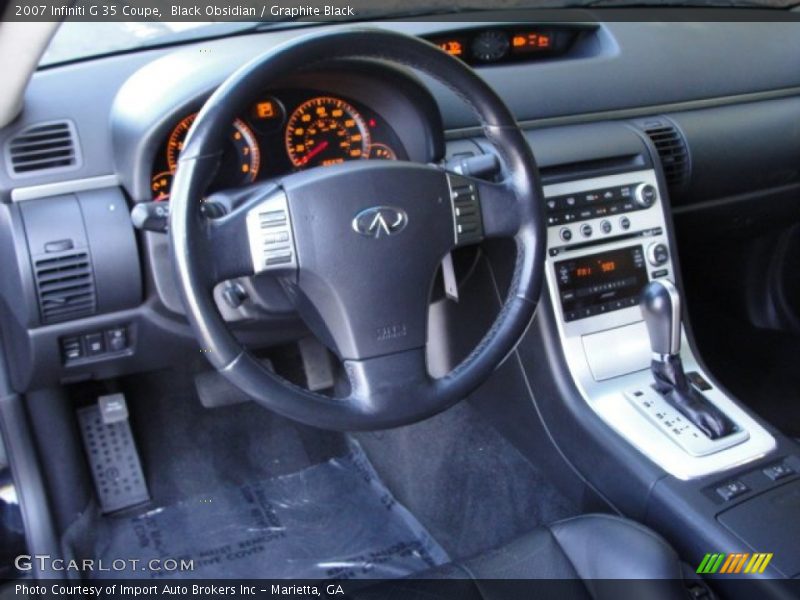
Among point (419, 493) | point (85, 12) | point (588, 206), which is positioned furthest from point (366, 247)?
point (419, 493)

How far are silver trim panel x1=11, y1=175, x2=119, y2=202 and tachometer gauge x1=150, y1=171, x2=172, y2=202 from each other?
0.28 ft

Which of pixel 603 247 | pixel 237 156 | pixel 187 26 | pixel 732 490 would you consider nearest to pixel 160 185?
pixel 237 156

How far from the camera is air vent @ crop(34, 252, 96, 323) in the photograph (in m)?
1.49

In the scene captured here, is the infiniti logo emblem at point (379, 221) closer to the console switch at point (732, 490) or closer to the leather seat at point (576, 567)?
the leather seat at point (576, 567)

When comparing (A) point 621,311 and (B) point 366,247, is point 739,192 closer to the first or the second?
(A) point 621,311

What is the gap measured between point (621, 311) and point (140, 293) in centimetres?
93

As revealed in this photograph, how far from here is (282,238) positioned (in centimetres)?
121

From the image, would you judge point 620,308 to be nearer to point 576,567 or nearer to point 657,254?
point 657,254

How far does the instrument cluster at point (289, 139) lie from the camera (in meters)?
1.48

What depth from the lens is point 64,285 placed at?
4.96 feet

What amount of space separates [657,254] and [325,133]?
726mm

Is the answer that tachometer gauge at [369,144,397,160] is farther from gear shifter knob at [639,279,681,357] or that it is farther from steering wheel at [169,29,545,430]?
gear shifter knob at [639,279,681,357]

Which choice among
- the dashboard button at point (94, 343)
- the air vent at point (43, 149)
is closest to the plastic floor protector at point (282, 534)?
the dashboard button at point (94, 343)
